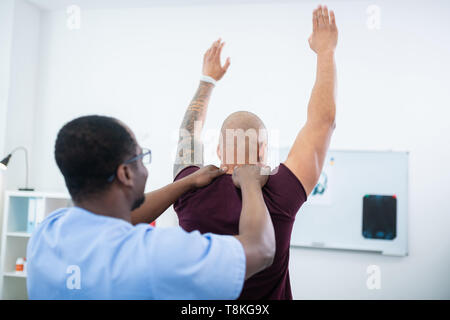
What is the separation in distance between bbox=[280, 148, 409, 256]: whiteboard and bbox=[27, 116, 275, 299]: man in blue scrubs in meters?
2.55

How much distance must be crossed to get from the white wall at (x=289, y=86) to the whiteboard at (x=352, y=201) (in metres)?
0.09

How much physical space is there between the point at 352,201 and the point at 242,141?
94.4 inches

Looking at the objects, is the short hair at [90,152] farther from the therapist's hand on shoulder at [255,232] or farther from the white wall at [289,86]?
the white wall at [289,86]

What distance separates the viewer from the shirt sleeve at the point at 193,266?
738 millimetres

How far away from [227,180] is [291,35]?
108 inches

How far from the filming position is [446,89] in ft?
10.6

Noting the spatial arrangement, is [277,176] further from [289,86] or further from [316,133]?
[289,86]

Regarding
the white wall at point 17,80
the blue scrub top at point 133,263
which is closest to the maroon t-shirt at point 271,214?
the blue scrub top at point 133,263

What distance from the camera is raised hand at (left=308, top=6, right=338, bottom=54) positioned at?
114cm

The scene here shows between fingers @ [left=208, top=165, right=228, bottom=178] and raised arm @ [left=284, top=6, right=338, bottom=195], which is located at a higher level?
raised arm @ [left=284, top=6, right=338, bottom=195]

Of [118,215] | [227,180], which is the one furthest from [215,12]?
[118,215]

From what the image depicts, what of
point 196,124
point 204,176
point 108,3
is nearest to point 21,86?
point 108,3

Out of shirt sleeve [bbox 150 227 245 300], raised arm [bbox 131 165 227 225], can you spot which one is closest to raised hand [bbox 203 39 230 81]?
raised arm [bbox 131 165 227 225]

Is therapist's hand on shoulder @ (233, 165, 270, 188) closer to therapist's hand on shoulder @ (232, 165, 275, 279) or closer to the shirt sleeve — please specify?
therapist's hand on shoulder @ (232, 165, 275, 279)
